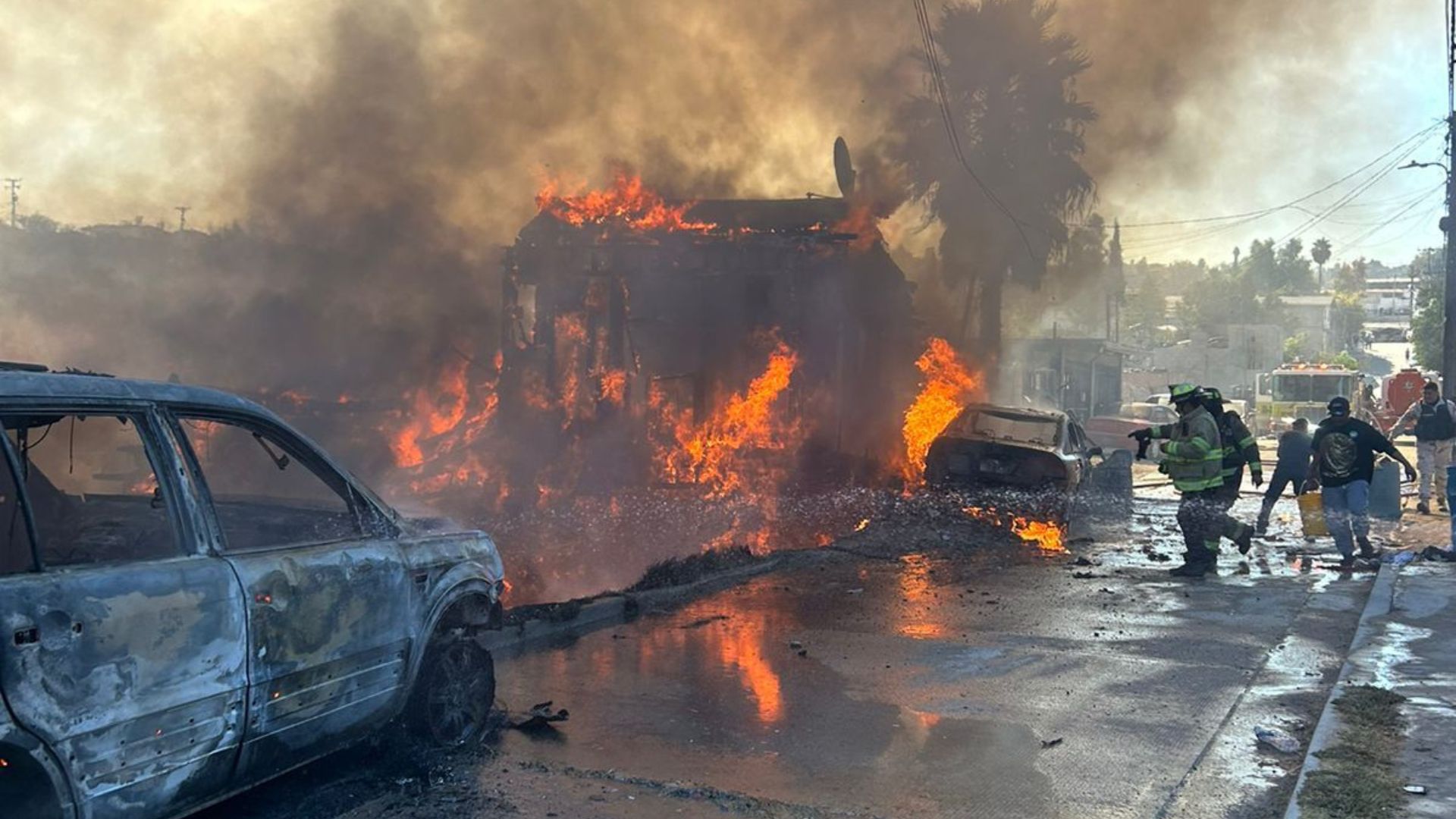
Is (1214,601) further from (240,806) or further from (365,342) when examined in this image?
(365,342)

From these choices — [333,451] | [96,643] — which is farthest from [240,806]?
[333,451]

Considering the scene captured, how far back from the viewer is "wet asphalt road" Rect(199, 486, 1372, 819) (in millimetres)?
4250

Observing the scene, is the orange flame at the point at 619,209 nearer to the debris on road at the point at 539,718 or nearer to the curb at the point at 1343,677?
the curb at the point at 1343,677

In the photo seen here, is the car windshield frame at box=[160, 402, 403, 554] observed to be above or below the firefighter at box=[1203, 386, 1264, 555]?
above

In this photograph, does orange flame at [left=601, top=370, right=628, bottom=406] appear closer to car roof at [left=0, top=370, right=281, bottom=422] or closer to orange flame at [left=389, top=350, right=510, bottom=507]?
orange flame at [left=389, top=350, right=510, bottom=507]

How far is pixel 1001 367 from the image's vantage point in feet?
107

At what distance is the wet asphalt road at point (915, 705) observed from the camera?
4.25 metres

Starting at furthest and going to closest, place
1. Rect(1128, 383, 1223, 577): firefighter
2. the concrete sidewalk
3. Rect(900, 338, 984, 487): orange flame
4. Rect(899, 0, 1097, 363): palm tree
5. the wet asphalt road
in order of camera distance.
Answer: Rect(899, 0, 1097, 363): palm tree, Rect(900, 338, 984, 487): orange flame, Rect(1128, 383, 1223, 577): firefighter, the wet asphalt road, the concrete sidewalk

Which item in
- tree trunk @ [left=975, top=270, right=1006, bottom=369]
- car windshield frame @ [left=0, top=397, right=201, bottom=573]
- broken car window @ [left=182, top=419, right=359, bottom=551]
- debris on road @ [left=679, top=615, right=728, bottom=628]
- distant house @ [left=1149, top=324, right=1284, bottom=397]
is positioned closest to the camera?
car windshield frame @ [left=0, top=397, right=201, bottom=573]

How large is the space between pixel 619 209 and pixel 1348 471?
1177 centimetres

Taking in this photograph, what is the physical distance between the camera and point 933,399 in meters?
20.3

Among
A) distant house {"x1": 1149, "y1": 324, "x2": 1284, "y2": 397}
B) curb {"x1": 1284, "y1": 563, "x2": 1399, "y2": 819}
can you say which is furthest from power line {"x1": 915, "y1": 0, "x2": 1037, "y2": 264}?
distant house {"x1": 1149, "y1": 324, "x2": 1284, "y2": 397}

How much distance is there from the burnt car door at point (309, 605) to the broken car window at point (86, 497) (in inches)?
6.5

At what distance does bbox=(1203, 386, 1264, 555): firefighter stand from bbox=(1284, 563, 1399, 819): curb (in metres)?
1.09
